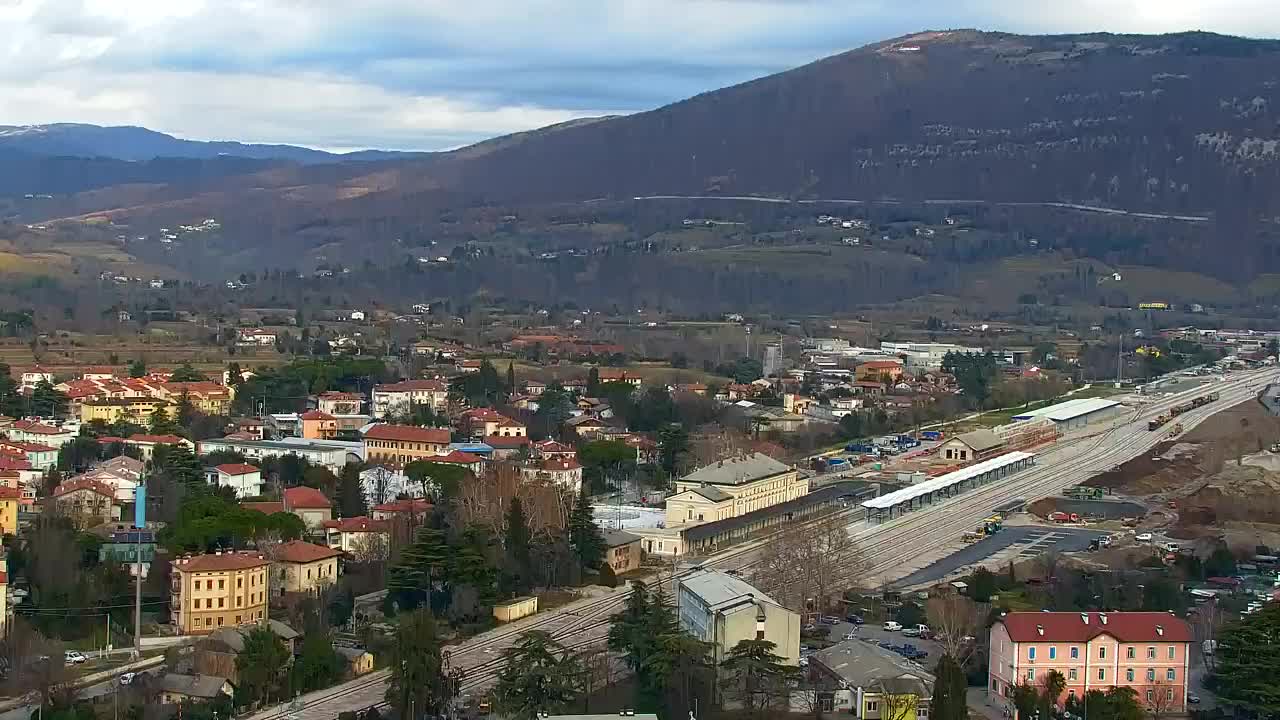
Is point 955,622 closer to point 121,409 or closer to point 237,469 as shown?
point 237,469

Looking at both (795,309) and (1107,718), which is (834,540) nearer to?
(1107,718)

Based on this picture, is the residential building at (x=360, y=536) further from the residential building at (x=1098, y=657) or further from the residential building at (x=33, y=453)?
the residential building at (x=1098, y=657)

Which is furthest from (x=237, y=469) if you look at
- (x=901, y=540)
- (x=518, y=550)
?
(x=901, y=540)

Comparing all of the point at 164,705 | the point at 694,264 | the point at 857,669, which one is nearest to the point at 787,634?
the point at 857,669

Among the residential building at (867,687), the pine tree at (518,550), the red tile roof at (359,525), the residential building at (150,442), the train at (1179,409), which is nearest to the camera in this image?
the residential building at (867,687)

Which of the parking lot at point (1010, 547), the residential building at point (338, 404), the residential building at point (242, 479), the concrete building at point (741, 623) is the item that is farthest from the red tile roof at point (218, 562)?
the residential building at point (338, 404)

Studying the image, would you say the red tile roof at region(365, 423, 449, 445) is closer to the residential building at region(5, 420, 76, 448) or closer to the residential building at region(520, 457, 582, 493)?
the residential building at region(520, 457, 582, 493)
